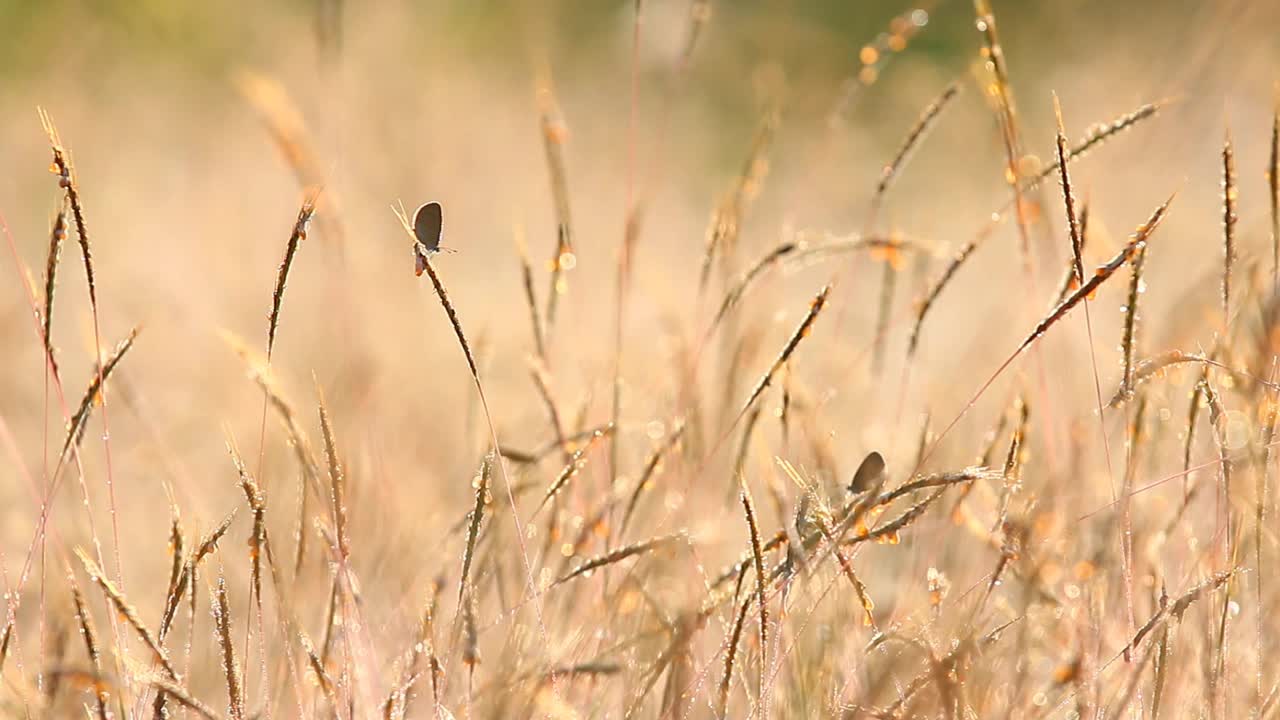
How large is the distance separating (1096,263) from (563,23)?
16.9 ft

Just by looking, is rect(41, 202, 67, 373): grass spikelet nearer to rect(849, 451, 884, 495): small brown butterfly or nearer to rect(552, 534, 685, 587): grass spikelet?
rect(552, 534, 685, 587): grass spikelet

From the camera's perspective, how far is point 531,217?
4.20m

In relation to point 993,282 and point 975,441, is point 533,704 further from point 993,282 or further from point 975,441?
point 993,282

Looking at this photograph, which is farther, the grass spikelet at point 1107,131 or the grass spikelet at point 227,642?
the grass spikelet at point 1107,131

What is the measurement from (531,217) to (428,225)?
3.29 m

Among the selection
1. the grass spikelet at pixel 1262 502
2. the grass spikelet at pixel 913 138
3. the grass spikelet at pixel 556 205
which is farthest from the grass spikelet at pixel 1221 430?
the grass spikelet at pixel 556 205

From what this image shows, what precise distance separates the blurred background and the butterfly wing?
124 mm

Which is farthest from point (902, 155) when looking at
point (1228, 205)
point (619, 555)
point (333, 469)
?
point (333, 469)

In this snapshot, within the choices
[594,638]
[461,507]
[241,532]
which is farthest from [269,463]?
[594,638]

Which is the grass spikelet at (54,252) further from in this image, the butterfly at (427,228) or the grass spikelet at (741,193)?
the grass spikelet at (741,193)

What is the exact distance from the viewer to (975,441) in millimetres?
1826

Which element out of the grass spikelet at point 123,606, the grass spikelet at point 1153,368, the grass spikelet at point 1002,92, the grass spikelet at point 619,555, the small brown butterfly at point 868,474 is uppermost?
the grass spikelet at point 1002,92

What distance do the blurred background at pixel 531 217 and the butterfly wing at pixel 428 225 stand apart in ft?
0.41

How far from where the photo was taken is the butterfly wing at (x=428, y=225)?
3.05ft
